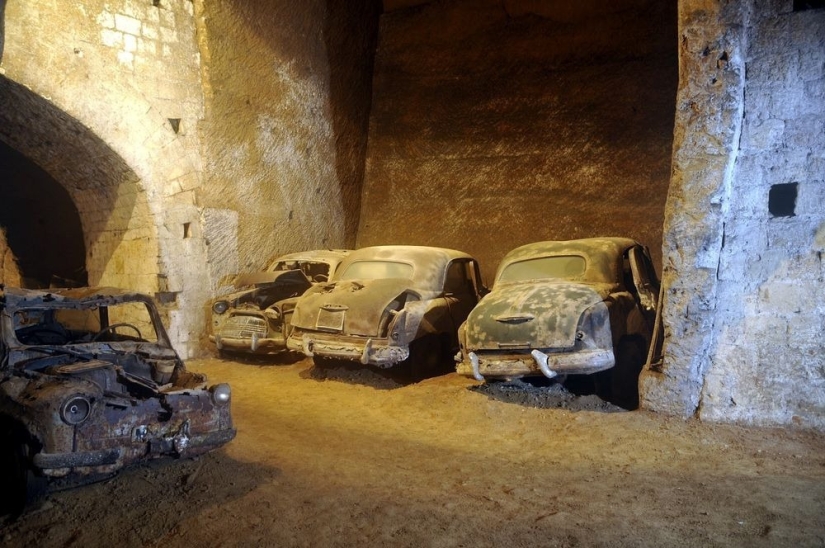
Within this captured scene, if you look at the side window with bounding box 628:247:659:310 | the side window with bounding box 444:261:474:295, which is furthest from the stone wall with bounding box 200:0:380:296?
the side window with bounding box 628:247:659:310

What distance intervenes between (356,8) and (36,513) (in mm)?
10969

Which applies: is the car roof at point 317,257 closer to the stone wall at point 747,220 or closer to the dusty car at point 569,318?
the dusty car at point 569,318

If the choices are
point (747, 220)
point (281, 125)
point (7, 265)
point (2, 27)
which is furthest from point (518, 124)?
point (7, 265)

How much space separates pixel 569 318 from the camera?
18.5 ft

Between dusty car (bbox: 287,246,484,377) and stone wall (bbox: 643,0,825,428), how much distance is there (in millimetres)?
2740

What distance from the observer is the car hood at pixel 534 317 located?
5633 millimetres

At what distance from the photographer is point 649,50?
33.0 ft

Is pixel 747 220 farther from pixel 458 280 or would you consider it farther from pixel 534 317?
pixel 458 280

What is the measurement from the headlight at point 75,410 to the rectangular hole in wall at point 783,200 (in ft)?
17.7

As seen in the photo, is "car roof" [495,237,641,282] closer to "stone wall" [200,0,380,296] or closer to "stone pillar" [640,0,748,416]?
"stone pillar" [640,0,748,416]

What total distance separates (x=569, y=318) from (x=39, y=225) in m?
9.99

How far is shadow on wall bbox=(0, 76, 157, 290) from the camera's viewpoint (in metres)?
7.50

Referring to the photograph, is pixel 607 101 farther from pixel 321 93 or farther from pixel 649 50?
pixel 321 93

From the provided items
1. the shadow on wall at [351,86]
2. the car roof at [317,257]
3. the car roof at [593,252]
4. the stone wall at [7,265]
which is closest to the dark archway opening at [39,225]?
the stone wall at [7,265]
